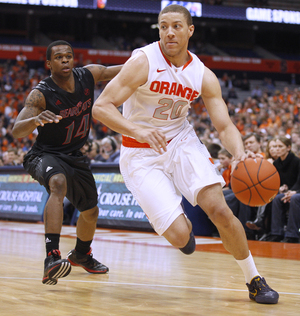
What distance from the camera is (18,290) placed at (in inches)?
145

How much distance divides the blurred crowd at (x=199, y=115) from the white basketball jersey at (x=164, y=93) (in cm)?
608

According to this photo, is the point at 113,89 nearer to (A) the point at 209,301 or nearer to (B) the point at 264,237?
(A) the point at 209,301

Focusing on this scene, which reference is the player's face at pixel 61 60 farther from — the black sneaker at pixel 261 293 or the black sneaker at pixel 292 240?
the black sneaker at pixel 292 240

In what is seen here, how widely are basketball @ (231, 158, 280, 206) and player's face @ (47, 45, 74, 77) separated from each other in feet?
5.82

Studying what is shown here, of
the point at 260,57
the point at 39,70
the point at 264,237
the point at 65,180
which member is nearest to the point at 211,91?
the point at 65,180

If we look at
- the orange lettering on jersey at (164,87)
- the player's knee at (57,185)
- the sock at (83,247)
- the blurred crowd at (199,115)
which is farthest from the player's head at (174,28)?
the blurred crowd at (199,115)

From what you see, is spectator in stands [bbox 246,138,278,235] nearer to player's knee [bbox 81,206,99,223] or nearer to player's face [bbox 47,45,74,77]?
player's knee [bbox 81,206,99,223]

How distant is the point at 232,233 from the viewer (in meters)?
3.41

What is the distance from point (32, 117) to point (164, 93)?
1.17 m

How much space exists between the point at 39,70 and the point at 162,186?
2483 centimetres

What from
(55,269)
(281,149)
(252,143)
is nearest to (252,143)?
(252,143)

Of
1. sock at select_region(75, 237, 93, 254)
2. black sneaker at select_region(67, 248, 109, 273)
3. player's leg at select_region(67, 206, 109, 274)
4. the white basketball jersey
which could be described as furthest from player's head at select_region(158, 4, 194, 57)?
black sneaker at select_region(67, 248, 109, 273)

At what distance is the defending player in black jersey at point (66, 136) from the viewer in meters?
4.15

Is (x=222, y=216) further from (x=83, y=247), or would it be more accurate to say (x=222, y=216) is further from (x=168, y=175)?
(x=83, y=247)
